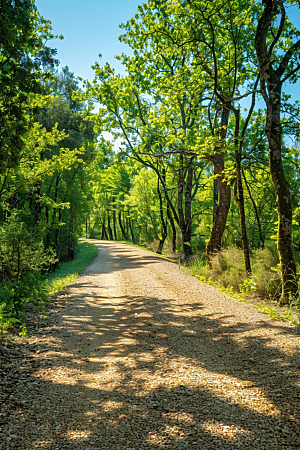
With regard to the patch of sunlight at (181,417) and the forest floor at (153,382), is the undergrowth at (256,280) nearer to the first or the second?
the forest floor at (153,382)

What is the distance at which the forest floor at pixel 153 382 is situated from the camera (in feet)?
8.03

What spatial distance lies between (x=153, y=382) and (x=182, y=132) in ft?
34.2

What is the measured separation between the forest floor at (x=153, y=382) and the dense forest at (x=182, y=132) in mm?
1559

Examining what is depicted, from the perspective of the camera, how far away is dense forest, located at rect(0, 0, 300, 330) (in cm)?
597

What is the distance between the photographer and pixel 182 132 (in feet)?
39.3

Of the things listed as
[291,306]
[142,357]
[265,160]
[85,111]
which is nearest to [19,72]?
[142,357]

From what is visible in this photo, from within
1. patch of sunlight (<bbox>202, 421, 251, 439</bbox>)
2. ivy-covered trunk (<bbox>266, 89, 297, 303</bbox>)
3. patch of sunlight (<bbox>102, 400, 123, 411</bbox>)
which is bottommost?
patch of sunlight (<bbox>102, 400, 123, 411</bbox>)

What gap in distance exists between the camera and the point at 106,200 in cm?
3891

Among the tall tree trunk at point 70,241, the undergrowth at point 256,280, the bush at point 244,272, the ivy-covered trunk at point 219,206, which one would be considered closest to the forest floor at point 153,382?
the undergrowth at point 256,280

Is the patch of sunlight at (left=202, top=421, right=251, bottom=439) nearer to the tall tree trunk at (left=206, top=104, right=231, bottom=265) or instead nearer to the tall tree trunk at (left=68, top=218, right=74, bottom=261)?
the tall tree trunk at (left=206, top=104, right=231, bottom=265)

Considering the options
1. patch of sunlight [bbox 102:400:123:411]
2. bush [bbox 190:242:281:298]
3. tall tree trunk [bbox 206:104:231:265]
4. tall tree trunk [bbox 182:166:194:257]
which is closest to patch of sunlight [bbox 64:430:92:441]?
patch of sunlight [bbox 102:400:123:411]

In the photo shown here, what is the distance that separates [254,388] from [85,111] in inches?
643

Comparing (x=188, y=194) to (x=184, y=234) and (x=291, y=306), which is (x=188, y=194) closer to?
(x=184, y=234)

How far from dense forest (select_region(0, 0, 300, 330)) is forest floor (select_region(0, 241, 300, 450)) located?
5.12ft
